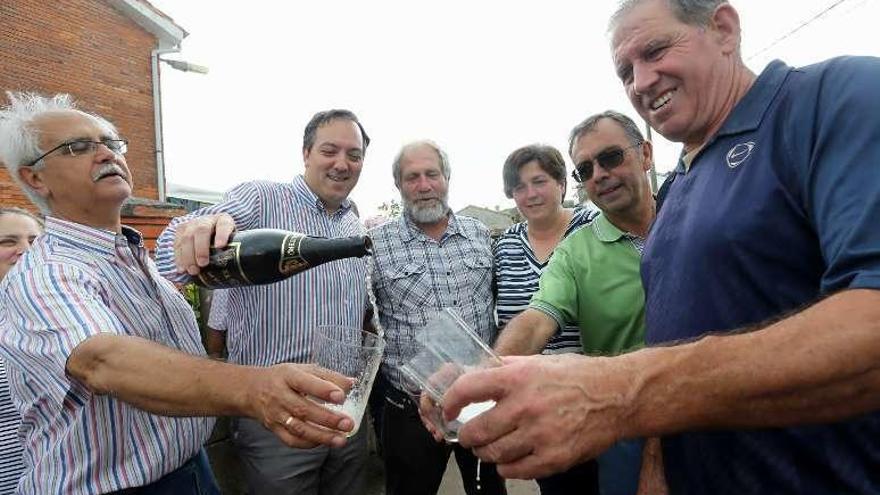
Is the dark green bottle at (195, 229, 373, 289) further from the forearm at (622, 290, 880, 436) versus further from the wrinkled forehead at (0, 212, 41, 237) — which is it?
the wrinkled forehead at (0, 212, 41, 237)

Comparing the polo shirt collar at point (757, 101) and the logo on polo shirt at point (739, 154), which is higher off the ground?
the polo shirt collar at point (757, 101)

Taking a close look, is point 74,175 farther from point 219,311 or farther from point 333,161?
point 333,161

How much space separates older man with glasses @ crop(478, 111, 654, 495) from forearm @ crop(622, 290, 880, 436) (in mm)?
1352

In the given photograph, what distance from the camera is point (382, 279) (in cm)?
329

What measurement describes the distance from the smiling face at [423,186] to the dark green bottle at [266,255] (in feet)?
4.67

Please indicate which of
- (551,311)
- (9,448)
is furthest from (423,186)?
(9,448)

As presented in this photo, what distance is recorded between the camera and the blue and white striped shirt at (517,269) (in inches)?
124

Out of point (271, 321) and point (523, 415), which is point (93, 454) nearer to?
point (271, 321)

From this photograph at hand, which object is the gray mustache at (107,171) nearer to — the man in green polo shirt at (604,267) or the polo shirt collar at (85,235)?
the polo shirt collar at (85,235)

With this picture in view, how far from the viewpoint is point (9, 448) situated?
2.34 meters

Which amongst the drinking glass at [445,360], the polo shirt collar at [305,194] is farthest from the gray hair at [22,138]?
the drinking glass at [445,360]

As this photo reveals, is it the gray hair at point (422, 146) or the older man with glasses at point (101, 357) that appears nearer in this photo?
the older man with glasses at point (101, 357)

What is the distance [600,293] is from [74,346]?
2.14 m

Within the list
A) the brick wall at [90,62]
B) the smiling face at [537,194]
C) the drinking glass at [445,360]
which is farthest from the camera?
the brick wall at [90,62]
